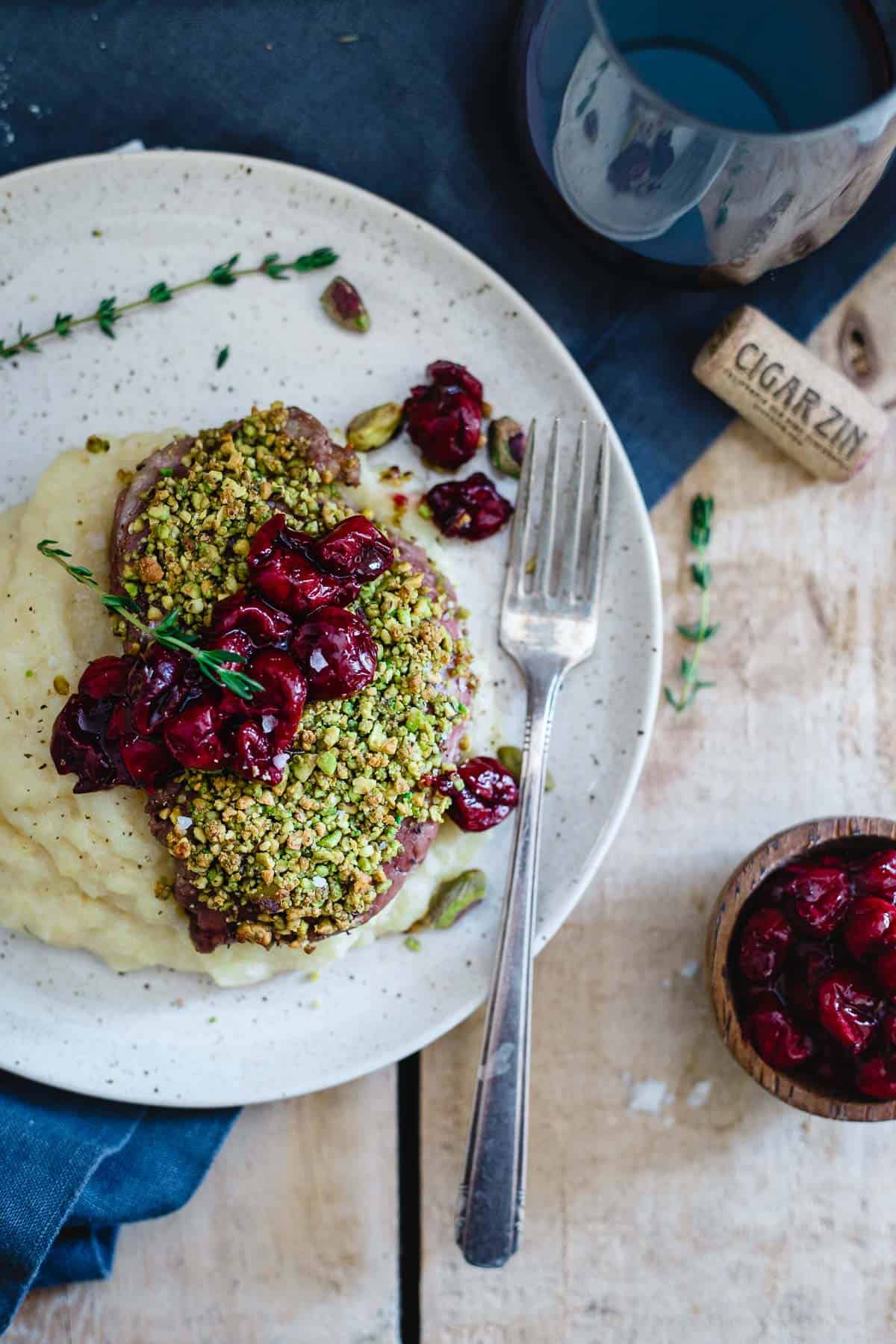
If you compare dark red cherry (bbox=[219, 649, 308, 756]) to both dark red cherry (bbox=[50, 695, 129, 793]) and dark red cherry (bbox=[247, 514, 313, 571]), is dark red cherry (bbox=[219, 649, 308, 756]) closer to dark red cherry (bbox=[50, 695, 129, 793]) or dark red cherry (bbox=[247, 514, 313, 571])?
dark red cherry (bbox=[247, 514, 313, 571])

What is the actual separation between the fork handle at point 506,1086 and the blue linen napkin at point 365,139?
78 centimetres

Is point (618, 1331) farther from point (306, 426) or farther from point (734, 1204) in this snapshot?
point (306, 426)

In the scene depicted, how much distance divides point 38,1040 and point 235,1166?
0.71 metres

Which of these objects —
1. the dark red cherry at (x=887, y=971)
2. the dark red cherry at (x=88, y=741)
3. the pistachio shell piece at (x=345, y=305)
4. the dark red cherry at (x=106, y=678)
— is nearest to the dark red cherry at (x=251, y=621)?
the dark red cherry at (x=106, y=678)

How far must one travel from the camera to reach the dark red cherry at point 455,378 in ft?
10.4

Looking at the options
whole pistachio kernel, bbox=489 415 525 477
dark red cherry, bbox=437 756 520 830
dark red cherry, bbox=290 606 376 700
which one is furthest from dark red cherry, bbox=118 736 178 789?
whole pistachio kernel, bbox=489 415 525 477

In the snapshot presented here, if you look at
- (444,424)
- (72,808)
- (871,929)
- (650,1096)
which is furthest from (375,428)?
(650,1096)

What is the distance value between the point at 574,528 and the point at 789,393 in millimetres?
800

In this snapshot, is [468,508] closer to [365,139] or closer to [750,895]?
[365,139]

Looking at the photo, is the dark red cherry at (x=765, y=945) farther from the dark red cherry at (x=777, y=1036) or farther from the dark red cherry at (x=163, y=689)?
the dark red cherry at (x=163, y=689)

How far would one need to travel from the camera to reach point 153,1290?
130 inches

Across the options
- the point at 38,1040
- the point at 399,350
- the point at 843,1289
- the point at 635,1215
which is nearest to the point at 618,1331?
the point at 635,1215

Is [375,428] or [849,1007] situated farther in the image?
[375,428]

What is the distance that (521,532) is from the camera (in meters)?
3.15
